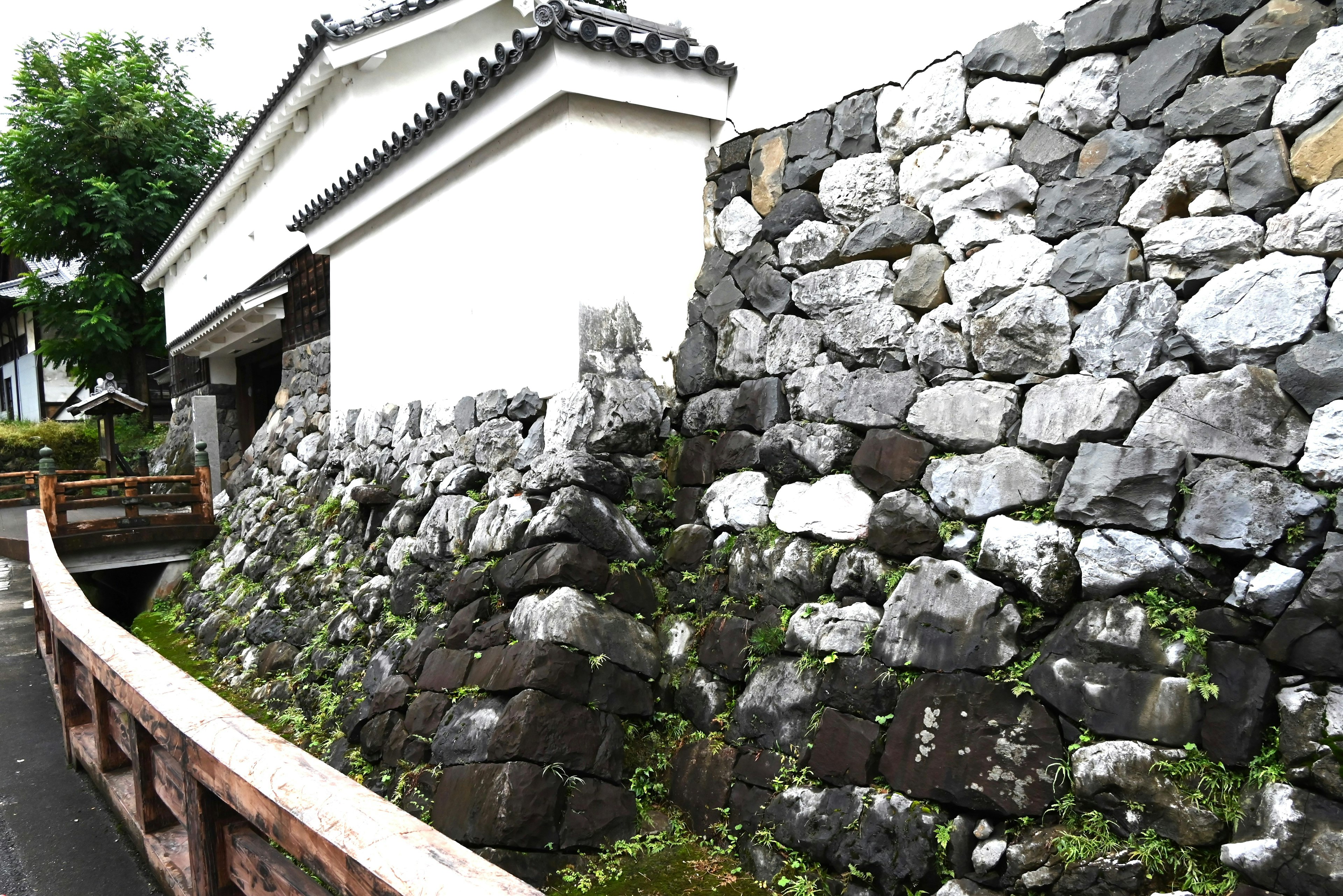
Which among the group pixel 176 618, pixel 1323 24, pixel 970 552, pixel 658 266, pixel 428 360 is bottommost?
pixel 176 618

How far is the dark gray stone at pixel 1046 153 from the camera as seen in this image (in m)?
4.04

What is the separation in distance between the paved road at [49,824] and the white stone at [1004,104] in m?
5.44

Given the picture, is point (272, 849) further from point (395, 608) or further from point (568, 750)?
point (395, 608)

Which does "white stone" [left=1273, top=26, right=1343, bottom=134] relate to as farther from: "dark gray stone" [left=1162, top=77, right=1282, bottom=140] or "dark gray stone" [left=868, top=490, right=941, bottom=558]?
"dark gray stone" [left=868, top=490, right=941, bottom=558]

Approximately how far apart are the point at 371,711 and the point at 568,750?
81.0 inches

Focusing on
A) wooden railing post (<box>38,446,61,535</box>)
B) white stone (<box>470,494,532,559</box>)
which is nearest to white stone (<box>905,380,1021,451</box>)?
white stone (<box>470,494,532,559</box>)

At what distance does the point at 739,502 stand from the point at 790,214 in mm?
1973

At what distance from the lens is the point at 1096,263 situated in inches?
151

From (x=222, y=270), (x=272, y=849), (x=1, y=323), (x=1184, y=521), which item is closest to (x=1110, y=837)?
(x=1184, y=521)

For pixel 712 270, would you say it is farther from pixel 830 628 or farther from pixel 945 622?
pixel 945 622

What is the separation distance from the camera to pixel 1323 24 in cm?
323

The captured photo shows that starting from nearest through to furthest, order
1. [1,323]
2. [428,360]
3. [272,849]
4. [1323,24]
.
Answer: [272,849] → [1323,24] → [428,360] → [1,323]

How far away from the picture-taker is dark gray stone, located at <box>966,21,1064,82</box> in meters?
4.11

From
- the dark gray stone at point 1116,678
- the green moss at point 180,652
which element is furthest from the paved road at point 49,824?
the dark gray stone at point 1116,678
